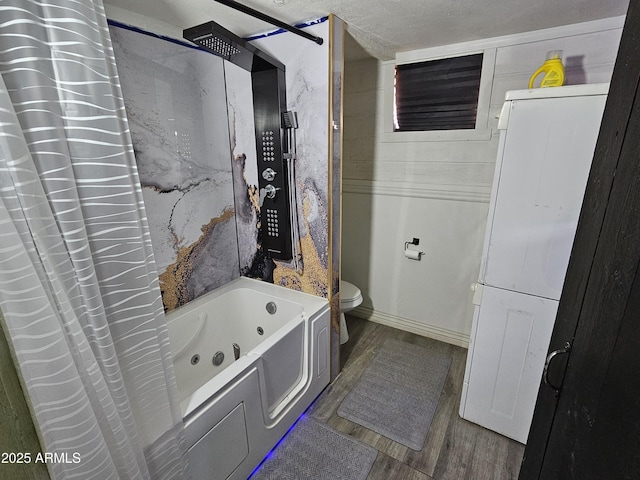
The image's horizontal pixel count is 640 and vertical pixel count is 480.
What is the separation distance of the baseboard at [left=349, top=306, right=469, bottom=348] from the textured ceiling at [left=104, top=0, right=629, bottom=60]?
6.72ft

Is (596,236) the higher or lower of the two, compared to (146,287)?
higher

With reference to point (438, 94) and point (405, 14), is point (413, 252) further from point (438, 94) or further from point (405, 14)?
point (405, 14)

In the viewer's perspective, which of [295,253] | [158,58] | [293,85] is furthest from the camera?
[295,253]

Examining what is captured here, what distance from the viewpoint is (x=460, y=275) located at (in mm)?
2295

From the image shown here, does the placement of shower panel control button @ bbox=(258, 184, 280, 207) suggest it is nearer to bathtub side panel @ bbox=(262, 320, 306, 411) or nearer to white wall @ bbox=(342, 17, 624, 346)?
bathtub side panel @ bbox=(262, 320, 306, 411)

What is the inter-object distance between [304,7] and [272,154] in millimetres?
731

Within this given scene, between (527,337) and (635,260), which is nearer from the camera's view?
(635,260)

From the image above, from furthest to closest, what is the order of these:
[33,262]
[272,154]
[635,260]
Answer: [272,154] → [33,262] → [635,260]

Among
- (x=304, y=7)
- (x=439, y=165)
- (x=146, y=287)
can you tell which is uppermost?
(x=304, y=7)

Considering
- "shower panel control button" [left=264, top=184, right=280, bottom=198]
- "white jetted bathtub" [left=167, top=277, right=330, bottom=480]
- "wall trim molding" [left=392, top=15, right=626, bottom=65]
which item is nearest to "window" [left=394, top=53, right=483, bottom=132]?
"wall trim molding" [left=392, top=15, right=626, bottom=65]

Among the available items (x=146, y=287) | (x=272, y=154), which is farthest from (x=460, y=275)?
(x=146, y=287)

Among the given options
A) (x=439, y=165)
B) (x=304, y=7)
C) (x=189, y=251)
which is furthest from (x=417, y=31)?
(x=189, y=251)

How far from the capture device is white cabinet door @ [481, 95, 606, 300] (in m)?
1.22

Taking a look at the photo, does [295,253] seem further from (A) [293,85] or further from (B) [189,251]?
(A) [293,85]
